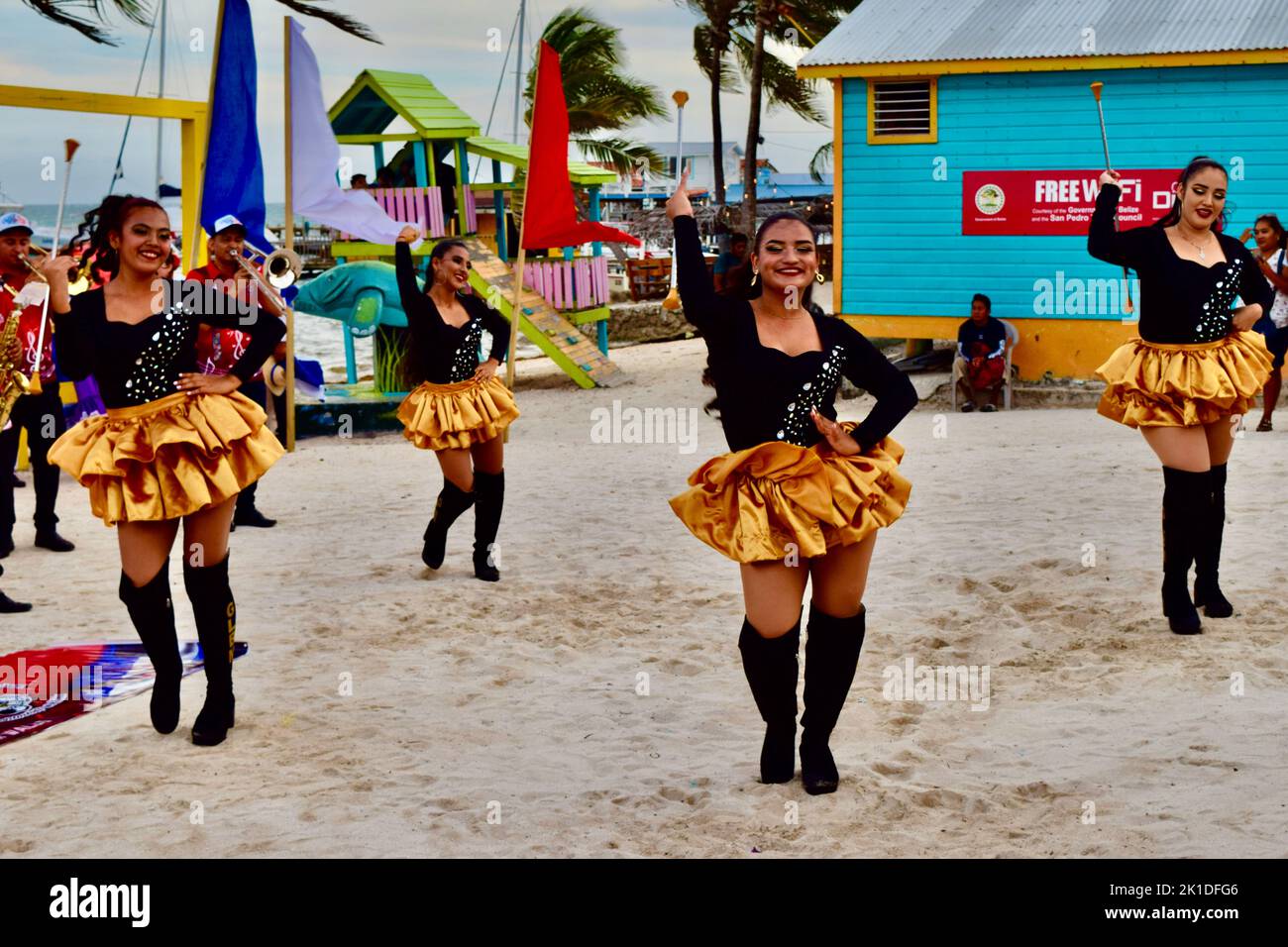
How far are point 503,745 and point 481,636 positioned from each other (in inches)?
63.4

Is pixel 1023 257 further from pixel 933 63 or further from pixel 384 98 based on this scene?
pixel 384 98

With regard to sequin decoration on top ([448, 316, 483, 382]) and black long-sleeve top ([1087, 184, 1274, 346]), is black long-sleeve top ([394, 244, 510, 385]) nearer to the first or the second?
sequin decoration on top ([448, 316, 483, 382])

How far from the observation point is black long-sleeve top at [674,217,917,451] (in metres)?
4.43

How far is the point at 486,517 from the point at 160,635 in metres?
2.94

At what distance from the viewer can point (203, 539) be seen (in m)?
5.22

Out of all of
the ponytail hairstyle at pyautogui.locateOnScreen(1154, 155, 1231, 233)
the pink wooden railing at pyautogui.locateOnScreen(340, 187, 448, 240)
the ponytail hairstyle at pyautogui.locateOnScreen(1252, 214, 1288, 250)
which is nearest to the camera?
the ponytail hairstyle at pyautogui.locateOnScreen(1154, 155, 1231, 233)

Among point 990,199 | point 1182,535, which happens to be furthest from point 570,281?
point 1182,535

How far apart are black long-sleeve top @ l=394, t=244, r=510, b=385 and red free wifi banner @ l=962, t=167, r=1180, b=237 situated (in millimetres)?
8718

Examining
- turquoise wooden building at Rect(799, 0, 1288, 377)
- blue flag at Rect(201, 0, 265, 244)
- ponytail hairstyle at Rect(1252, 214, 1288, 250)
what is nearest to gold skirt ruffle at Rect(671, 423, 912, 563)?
blue flag at Rect(201, 0, 265, 244)

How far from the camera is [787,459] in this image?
4410 mm

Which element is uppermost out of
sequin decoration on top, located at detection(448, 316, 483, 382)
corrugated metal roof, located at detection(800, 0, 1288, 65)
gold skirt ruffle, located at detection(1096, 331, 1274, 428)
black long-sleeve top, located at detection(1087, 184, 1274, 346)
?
corrugated metal roof, located at detection(800, 0, 1288, 65)

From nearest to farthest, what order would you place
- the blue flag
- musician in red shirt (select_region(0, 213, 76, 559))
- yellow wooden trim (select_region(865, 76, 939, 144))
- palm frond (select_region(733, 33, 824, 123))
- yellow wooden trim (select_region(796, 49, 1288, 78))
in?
musician in red shirt (select_region(0, 213, 76, 559)) → the blue flag → yellow wooden trim (select_region(796, 49, 1288, 78)) → yellow wooden trim (select_region(865, 76, 939, 144)) → palm frond (select_region(733, 33, 824, 123))
